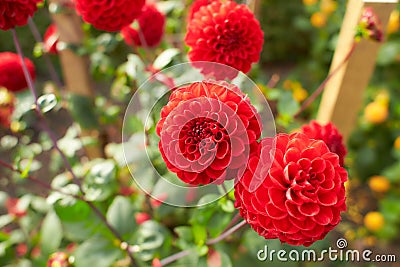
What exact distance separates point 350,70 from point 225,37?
0.45 meters

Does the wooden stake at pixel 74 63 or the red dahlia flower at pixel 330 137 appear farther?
the wooden stake at pixel 74 63

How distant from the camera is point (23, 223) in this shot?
108 centimetres

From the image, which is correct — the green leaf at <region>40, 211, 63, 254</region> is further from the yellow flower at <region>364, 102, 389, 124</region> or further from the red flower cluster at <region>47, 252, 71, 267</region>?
the yellow flower at <region>364, 102, 389, 124</region>

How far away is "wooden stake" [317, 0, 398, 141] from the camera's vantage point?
30.9 inches

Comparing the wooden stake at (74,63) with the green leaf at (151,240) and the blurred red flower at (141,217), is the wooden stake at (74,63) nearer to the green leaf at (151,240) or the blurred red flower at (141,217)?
the blurred red flower at (141,217)

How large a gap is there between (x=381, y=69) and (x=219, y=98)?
160 cm

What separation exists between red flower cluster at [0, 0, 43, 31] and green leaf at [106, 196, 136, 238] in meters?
0.43

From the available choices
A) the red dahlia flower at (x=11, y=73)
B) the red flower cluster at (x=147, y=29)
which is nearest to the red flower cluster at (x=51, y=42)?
the red dahlia flower at (x=11, y=73)

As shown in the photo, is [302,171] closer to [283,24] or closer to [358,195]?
[358,195]

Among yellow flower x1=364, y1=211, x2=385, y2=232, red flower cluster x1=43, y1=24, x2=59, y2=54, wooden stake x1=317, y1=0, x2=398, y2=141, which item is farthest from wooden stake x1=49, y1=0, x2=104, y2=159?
yellow flower x1=364, y1=211, x2=385, y2=232

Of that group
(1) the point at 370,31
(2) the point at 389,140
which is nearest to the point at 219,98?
(1) the point at 370,31

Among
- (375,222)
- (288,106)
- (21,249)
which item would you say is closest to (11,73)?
(21,249)

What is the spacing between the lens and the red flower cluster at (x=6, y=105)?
89cm

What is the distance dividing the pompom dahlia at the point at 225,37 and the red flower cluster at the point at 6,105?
53 centimetres
